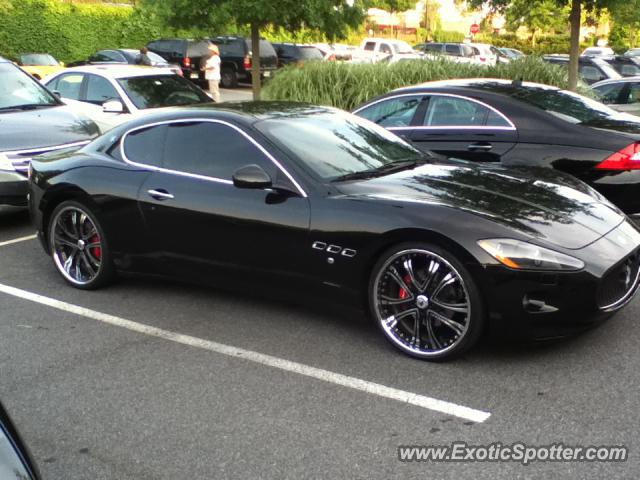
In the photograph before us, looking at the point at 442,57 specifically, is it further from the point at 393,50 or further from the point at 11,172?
the point at 393,50

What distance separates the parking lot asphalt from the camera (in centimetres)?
327

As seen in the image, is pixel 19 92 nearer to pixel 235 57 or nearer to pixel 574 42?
pixel 574 42

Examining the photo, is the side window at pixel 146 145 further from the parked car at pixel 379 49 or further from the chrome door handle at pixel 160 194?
the parked car at pixel 379 49

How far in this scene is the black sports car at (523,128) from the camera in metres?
6.35

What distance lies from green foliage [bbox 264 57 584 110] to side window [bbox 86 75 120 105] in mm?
3383

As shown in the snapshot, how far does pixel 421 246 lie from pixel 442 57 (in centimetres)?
1038

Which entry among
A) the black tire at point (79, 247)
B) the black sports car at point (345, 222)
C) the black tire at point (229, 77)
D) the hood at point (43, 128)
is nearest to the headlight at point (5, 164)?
the hood at point (43, 128)

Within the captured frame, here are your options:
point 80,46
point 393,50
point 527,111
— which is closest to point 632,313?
point 527,111

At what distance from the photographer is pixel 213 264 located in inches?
197

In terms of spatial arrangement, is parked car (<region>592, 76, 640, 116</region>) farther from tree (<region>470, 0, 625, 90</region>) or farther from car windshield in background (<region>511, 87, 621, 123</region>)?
car windshield in background (<region>511, 87, 621, 123</region>)

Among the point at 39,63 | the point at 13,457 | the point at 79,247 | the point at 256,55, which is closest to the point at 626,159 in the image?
the point at 79,247

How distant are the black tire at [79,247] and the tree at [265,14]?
7.47 meters

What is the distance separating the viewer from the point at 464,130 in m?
7.16

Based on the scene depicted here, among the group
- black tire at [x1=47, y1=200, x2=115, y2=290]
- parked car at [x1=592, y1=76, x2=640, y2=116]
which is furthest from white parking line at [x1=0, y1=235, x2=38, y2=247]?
parked car at [x1=592, y1=76, x2=640, y2=116]
